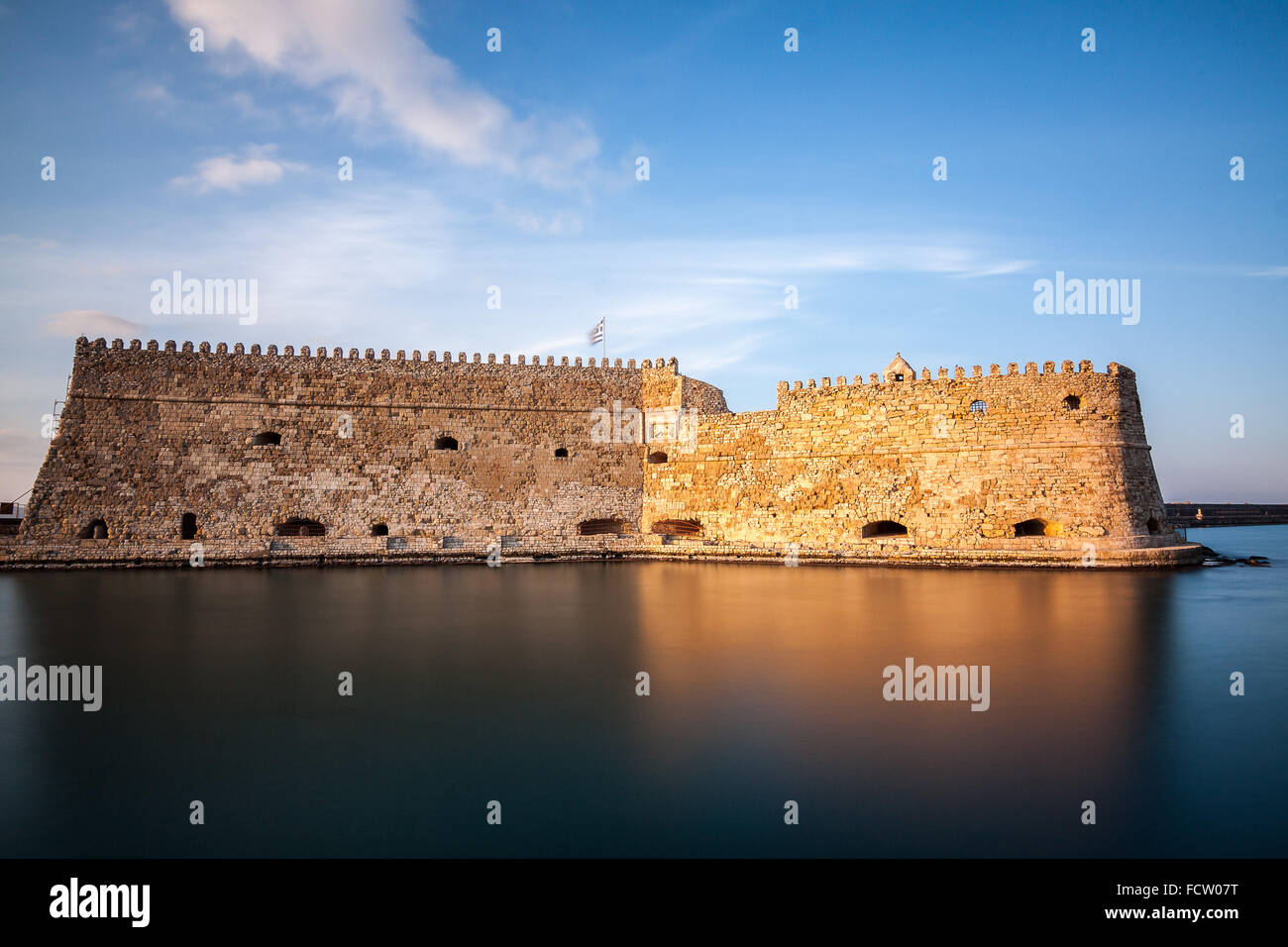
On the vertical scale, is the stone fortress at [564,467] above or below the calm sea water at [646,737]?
above

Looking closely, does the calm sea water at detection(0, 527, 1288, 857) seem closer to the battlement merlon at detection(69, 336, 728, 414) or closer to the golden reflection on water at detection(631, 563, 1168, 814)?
the golden reflection on water at detection(631, 563, 1168, 814)

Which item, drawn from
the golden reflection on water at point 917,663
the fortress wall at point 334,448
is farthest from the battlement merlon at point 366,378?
the golden reflection on water at point 917,663

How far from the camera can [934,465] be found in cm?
2062

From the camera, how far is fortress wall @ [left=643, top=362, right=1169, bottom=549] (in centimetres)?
1900

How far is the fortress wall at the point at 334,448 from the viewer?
830 inches

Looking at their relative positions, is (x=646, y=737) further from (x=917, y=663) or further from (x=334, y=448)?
(x=334, y=448)

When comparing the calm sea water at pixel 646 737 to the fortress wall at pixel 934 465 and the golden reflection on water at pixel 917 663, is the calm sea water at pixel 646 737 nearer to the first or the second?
the golden reflection on water at pixel 917 663

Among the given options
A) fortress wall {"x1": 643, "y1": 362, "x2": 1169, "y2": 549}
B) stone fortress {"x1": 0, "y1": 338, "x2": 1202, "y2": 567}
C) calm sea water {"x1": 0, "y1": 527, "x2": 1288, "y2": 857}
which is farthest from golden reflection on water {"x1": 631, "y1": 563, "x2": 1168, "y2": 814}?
stone fortress {"x1": 0, "y1": 338, "x2": 1202, "y2": 567}

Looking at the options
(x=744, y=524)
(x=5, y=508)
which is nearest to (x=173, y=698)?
(x=744, y=524)

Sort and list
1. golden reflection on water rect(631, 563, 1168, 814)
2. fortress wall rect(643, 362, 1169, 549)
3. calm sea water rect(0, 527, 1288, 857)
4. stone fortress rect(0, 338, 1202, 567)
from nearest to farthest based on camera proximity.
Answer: calm sea water rect(0, 527, 1288, 857) < golden reflection on water rect(631, 563, 1168, 814) < fortress wall rect(643, 362, 1169, 549) < stone fortress rect(0, 338, 1202, 567)

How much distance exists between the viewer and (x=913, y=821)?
14.2ft

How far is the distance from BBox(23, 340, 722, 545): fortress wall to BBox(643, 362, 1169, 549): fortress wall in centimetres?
351

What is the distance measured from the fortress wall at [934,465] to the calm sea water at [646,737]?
304 inches

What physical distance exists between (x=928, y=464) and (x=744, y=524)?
595 centimetres
